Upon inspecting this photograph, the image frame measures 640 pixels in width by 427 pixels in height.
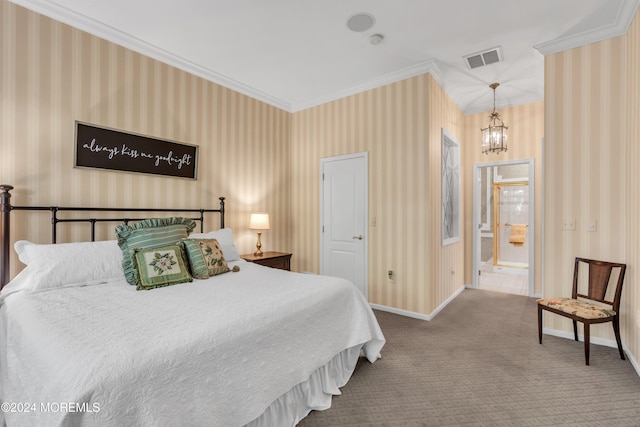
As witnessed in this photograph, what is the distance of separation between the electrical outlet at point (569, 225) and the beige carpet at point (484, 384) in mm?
939

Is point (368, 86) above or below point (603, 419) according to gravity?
above

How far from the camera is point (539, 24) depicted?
2719 millimetres

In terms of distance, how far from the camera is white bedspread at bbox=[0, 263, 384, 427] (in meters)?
1.08

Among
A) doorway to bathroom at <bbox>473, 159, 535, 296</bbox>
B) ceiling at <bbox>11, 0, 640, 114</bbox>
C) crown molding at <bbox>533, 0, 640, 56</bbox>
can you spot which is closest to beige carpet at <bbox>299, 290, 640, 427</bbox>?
crown molding at <bbox>533, 0, 640, 56</bbox>

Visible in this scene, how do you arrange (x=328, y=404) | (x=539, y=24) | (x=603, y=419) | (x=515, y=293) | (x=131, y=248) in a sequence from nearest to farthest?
(x=603, y=419) < (x=328, y=404) < (x=131, y=248) < (x=539, y=24) < (x=515, y=293)

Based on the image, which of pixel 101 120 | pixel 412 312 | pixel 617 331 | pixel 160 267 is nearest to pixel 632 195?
pixel 617 331

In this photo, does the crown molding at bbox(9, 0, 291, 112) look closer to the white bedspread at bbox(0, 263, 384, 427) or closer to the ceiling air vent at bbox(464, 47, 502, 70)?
the white bedspread at bbox(0, 263, 384, 427)

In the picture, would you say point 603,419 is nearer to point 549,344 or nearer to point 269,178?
point 549,344

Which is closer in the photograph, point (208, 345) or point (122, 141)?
point (208, 345)

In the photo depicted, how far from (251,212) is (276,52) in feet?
6.68

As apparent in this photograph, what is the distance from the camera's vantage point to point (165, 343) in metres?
1.28

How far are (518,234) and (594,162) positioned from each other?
4.50 metres

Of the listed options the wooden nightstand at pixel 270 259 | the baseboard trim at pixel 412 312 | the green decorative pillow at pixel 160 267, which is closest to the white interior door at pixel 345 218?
the baseboard trim at pixel 412 312

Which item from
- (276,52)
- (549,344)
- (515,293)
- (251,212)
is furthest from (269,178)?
(515,293)
